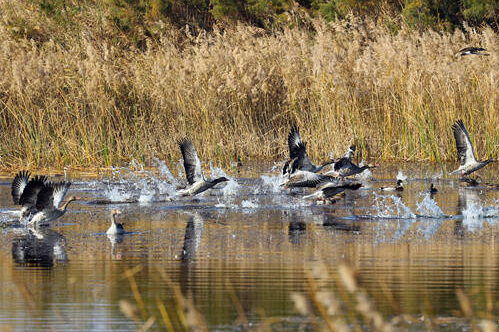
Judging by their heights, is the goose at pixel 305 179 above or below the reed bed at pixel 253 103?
below

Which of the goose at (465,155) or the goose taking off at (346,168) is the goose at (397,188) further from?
the goose at (465,155)

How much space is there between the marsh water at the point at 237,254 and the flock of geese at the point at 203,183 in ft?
0.76

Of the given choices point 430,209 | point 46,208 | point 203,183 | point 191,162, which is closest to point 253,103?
point 191,162

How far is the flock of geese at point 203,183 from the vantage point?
38.9 ft

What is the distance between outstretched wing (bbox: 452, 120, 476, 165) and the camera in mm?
16703

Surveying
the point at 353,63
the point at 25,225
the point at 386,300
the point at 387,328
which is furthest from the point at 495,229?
the point at 353,63

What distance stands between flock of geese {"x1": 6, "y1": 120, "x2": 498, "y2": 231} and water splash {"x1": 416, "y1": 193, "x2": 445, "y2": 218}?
3.11 feet

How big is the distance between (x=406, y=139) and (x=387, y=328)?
1522cm

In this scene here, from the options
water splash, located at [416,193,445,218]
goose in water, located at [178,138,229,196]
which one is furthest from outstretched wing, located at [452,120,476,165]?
goose in water, located at [178,138,229,196]

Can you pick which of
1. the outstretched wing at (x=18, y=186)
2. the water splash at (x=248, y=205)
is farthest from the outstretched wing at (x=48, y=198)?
the water splash at (x=248, y=205)

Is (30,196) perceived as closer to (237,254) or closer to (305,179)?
(237,254)

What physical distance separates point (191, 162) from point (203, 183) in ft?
2.08

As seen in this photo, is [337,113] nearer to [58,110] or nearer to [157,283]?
[58,110]

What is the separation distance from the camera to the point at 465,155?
16.9 metres
